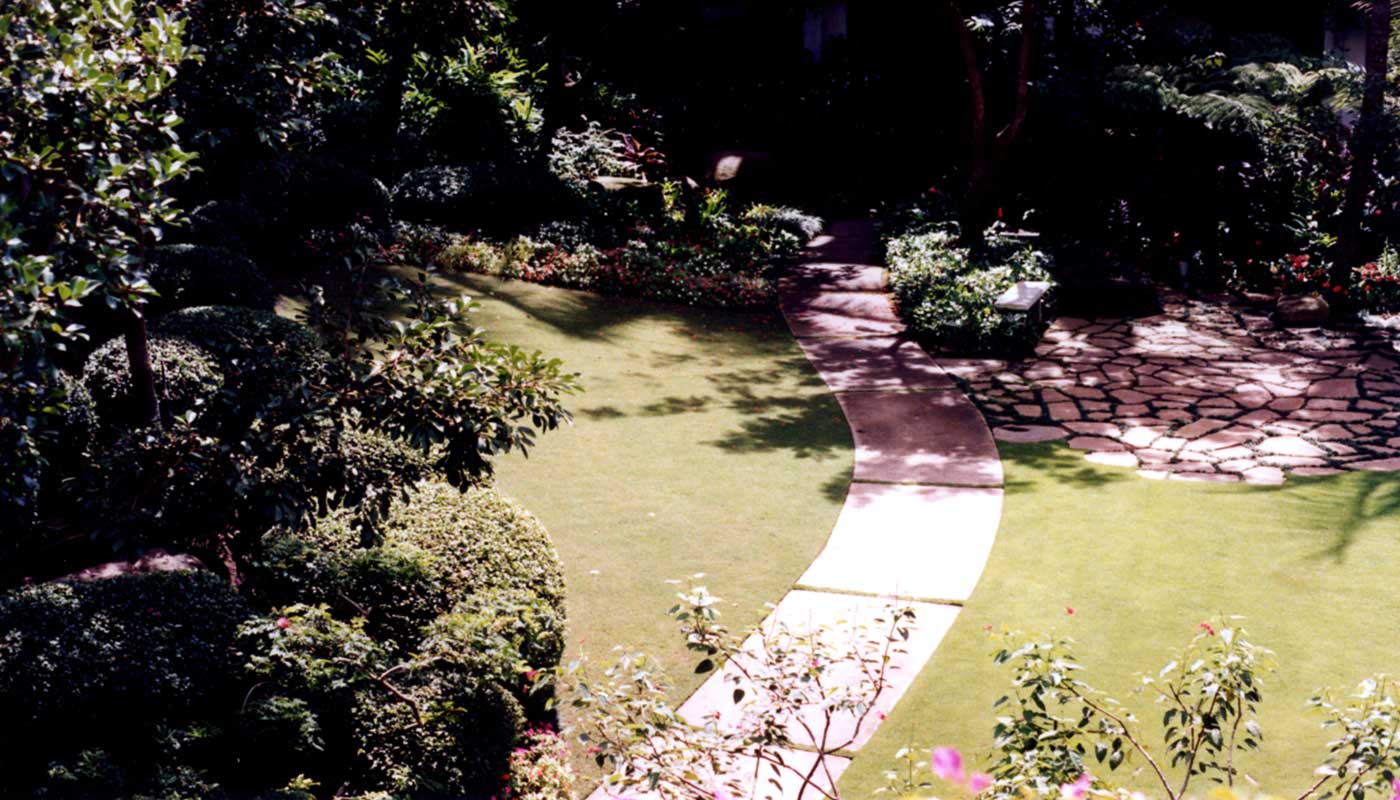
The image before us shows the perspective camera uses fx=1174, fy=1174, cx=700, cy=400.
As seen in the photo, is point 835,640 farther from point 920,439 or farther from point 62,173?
point 62,173

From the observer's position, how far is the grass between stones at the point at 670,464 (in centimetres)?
710

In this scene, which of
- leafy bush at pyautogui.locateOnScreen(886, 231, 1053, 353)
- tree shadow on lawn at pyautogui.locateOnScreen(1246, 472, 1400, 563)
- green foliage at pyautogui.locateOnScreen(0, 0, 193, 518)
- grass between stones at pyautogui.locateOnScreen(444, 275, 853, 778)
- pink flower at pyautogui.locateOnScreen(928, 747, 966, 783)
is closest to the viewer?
pink flower at pyautogui.locateOnScreen(928, 747, 966, 783)

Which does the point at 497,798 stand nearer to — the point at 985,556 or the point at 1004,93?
the point at 985,556

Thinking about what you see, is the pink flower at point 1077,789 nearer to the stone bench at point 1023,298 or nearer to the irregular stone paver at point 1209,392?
the irregular stone paver at point 1209,392

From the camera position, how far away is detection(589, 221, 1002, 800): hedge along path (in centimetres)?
611

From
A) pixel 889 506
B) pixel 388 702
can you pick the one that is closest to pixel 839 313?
pixel 889 506

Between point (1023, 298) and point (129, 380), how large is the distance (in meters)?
8.52

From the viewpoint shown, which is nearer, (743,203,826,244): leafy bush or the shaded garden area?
the shaded garden area

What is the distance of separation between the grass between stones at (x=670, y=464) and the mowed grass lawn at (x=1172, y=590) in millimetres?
1189

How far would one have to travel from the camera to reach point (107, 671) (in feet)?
15.0

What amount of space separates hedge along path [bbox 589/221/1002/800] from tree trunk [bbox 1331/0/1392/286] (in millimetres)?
5225

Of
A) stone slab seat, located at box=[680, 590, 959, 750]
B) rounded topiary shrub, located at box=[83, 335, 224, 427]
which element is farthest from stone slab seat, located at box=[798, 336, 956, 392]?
rounded topiary shrub, located at box=[83, 335, 224, 427]

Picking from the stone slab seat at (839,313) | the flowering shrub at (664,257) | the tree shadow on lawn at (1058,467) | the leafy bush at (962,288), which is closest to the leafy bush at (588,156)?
the flowering shrub at (664,257)

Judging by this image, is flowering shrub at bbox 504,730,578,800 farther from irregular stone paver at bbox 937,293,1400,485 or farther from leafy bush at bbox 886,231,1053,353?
leafy bush at bbox 886,231,1053,353
